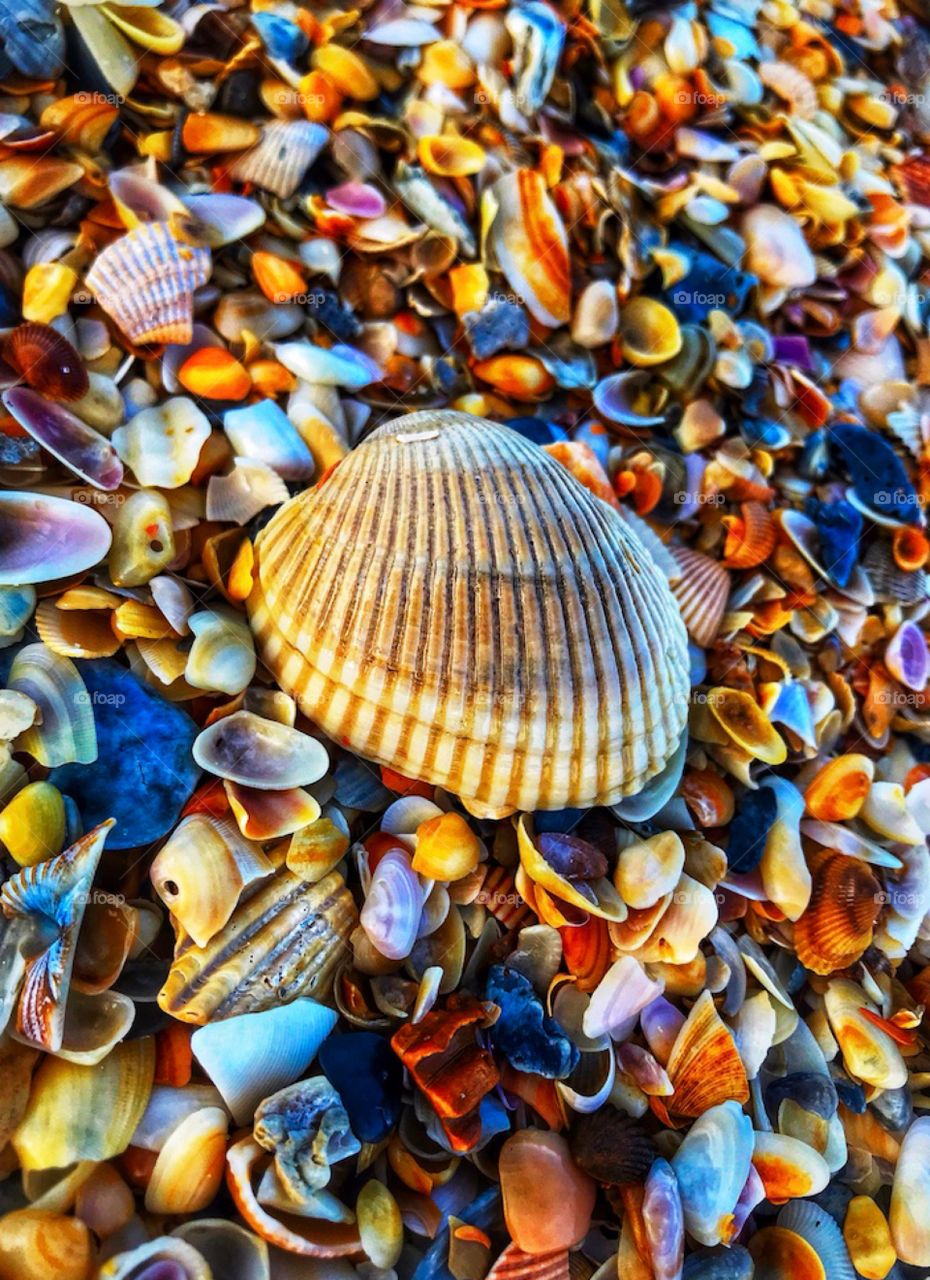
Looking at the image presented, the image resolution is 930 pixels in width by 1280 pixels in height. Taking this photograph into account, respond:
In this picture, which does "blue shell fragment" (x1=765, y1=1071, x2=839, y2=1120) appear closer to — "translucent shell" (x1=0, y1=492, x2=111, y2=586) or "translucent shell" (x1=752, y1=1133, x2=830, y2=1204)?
"translucent shell" (x1=752, y1=1133, x2=830, y2=1204)

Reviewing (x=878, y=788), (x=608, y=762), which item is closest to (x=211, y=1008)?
(x=608, y=762)

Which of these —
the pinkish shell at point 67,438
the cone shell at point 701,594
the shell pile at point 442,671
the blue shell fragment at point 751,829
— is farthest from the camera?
the cone shell at point 701,594

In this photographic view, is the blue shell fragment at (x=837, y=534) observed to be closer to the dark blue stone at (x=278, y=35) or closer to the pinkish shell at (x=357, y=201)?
the pinkish shell at (x=357, y=201)

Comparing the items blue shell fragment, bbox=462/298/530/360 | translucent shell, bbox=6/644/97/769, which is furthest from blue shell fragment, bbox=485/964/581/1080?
blue shell fragment, bbox=462/298/530/360

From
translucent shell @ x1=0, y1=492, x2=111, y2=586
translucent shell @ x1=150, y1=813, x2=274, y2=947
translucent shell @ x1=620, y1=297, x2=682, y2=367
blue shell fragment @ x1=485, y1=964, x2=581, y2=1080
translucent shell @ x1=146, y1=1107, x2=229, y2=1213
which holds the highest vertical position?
translucent shell @ x1=620, y1=297, x2=682, y2=367

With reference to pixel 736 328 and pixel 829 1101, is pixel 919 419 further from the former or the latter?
pixel 829 1101

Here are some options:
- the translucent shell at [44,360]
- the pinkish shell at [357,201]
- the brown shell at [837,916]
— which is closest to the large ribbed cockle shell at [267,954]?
the brown shell at [837,916]
